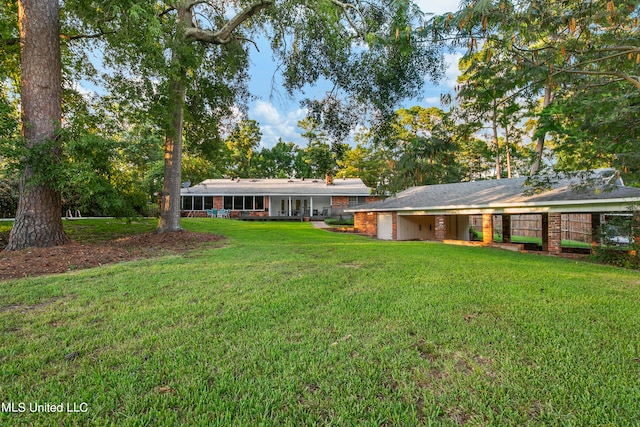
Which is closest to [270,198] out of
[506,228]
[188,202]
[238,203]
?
[238,203]

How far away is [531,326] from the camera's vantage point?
2.83 meters

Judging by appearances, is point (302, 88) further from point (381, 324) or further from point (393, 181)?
point (381, 324)

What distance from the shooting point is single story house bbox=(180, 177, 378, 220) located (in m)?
24.5

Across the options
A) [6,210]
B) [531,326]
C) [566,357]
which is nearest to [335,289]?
[531,326]

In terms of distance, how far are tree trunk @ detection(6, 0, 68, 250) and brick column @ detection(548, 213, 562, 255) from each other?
1483 cm

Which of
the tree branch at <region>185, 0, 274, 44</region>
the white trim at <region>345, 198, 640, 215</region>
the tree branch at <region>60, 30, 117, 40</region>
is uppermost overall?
the tree branch at <region>185, 0, 274, 44</region>

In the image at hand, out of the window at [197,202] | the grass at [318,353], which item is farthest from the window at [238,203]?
the grass at [318,353]

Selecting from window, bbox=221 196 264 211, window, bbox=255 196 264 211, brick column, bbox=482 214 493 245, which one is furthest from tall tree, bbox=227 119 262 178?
brick column, bbox=482 214 493 245

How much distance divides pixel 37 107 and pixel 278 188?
19097 millimetres

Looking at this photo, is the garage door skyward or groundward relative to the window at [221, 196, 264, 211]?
groundward

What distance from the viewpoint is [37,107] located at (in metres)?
6.70

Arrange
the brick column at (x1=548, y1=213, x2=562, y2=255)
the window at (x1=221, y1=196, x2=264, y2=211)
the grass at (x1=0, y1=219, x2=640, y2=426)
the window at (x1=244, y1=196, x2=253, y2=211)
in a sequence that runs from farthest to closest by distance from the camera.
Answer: the window at (x1=244, y1=196, x2=253, y2=211)
the window at (x1=221, y1=196, x2=264, y2=211)
the brick column at (x1=548, y1=213, x2=562, y2=255)
the grass at (x1=0, y1=219, x2=640, y2=426)

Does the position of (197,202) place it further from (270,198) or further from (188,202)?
(270,198)

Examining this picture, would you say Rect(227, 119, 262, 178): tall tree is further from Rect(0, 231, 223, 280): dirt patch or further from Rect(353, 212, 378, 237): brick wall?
Rect(0, 231, 223, 280): dirt patch
